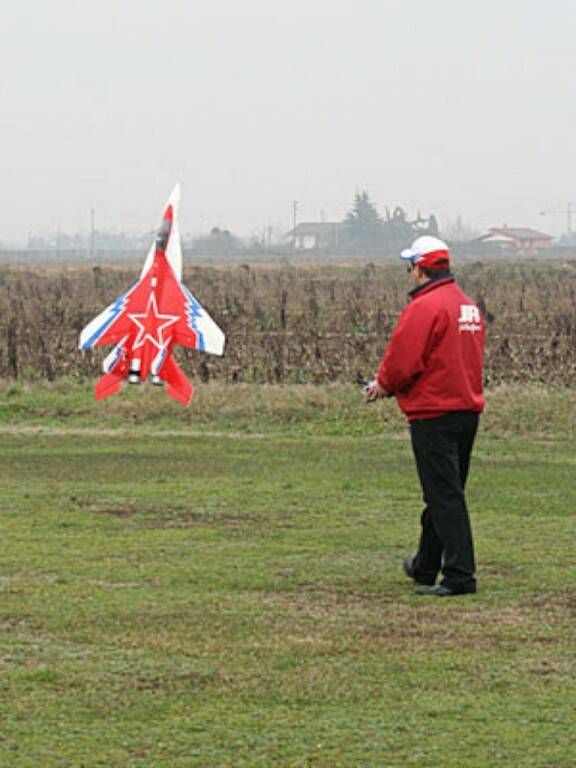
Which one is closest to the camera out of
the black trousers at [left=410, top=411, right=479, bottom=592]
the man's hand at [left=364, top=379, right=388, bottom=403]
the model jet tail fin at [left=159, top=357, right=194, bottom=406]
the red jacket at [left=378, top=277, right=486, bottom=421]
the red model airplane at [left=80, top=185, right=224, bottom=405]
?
the red jacket at [left=378, top=277, right=486, bottom=421]

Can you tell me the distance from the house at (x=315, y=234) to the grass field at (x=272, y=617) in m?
113

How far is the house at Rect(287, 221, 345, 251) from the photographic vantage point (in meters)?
131

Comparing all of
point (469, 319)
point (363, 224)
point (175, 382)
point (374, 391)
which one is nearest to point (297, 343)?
point (175, 382)

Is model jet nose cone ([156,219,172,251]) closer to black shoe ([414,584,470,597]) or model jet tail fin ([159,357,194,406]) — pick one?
model jet tail fin ([159,357,194,406])

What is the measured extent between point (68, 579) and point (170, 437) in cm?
918

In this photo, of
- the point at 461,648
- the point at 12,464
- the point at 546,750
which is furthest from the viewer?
the point at 12,464

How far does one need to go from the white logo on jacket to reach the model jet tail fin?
3556 mm

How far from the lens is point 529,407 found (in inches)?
782

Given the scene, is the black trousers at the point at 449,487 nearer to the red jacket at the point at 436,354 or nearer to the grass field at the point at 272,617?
the red jacket at the point at 436,354

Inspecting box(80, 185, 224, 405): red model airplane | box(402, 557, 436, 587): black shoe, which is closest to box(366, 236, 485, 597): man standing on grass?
box(402, 557, 436, 587): black shoe

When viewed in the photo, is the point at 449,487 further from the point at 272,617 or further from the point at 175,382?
the point at 175,382

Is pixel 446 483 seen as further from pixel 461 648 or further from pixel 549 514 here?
pixel 549 514

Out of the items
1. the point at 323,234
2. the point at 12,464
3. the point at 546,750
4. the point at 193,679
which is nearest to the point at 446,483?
the point at 193,679

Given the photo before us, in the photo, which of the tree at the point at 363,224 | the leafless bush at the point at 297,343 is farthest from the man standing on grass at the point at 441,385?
the tree at the point at 363,224
